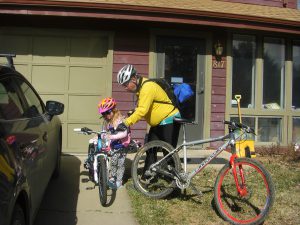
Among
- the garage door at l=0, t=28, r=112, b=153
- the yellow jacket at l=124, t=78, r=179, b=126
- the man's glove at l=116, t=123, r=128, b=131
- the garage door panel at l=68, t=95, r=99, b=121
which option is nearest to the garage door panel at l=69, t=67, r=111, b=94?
the garage door at l=0, t=28, r=112, b=153

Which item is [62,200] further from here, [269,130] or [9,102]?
[269,130]

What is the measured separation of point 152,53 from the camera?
8.93m

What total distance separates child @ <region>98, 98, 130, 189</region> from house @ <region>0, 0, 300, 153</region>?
2843 mm

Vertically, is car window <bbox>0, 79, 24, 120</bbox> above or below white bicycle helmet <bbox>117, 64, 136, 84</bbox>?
below

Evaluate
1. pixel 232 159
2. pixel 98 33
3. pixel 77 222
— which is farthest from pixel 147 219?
pixel 98 33

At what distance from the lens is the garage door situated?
28.6 ft

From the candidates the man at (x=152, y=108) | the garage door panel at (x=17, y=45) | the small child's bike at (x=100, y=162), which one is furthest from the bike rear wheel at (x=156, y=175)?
the garage door panel at (x=17, y=45)

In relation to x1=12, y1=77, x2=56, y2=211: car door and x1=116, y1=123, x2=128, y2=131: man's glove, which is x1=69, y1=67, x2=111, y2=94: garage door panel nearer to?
x1=116, y1=123, x2=128, y2=131: man's glove

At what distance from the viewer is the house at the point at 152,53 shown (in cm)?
859

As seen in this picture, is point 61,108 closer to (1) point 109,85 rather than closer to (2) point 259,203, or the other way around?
(2) point 259,203

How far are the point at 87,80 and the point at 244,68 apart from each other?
3254 millimetres

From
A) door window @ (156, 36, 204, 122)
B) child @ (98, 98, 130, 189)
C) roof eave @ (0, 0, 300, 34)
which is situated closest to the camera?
child @ (98, 98, 130, 189)

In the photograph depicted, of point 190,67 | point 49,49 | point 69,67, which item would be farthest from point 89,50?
point 190,67

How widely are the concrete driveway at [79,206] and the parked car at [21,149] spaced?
2.14 ft
